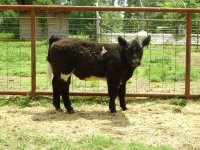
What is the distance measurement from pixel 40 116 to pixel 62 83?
69cm

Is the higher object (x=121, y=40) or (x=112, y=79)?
(x=121, y=40)

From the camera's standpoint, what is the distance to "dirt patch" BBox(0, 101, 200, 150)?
5.98m

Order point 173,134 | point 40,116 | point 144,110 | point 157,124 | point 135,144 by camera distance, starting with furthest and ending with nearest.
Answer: point 144,110 → point 40,116 → point 157,124 → point 173,134 → point 135,144

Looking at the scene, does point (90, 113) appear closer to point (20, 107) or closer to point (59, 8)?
point (20, 107)

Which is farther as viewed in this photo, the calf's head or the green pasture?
the green pasture

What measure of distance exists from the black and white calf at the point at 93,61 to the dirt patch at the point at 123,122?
1.29ft

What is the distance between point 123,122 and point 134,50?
1.23 m

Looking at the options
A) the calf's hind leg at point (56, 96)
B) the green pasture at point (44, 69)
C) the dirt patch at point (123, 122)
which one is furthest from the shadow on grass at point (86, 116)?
the green pasture at point (44, 69)

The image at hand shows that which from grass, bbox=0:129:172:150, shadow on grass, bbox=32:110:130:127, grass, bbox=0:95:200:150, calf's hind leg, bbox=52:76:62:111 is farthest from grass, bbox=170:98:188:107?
grass, bbox=0:129:172:150

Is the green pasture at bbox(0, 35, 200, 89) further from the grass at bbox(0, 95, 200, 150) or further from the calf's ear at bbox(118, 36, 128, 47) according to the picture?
the grass at bbox(0, 95, 200, 150)

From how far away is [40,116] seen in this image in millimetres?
7223

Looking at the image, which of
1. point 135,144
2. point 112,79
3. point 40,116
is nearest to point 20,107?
point 40,116

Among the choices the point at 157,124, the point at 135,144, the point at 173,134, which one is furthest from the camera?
the point at 157,124

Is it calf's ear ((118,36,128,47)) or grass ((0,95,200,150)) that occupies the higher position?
calf's ear ((118,36,128,47))
